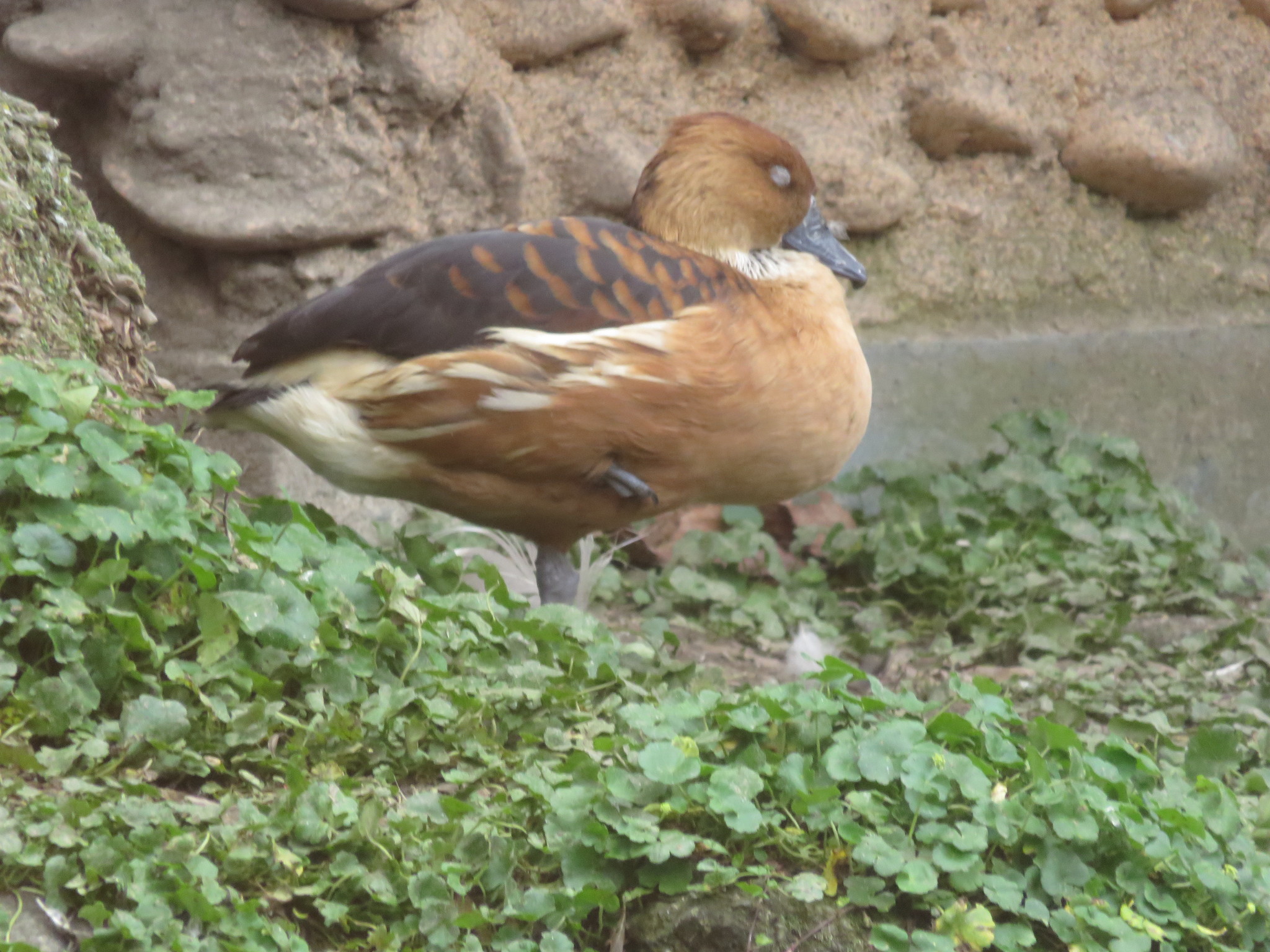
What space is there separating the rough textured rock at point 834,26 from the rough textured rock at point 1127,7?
0.76m

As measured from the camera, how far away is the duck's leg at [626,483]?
2771 mm

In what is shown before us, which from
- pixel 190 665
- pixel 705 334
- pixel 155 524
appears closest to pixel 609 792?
pixel 190 665

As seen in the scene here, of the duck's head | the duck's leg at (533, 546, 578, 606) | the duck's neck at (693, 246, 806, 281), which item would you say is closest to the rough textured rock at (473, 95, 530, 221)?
the duck's head

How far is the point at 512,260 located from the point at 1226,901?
170cm

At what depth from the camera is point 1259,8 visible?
177 inches

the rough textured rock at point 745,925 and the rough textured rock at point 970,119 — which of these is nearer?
the rough textured rock at point 745,925

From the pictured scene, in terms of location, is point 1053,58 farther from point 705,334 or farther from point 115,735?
point 115,735

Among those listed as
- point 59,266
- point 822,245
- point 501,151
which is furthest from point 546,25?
point 59,266

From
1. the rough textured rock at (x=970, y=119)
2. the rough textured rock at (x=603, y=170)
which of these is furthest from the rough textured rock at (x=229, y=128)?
the rough textured rock at (x=970, y=119)

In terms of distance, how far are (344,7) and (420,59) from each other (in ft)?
0.80

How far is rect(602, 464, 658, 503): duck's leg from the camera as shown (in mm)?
2771

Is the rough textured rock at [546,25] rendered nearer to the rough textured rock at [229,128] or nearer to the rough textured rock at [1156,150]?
the rough textured rock at [229,128]

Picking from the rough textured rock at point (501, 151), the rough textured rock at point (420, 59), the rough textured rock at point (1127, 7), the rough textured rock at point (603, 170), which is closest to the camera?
the rough textured rock at point (420, 59)

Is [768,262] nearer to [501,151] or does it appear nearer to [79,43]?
[501,151]
